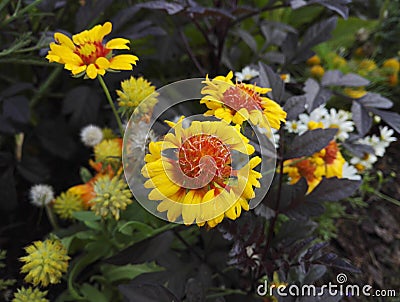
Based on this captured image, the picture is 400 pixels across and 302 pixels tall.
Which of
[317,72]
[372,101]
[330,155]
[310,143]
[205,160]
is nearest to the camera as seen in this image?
[205,160]

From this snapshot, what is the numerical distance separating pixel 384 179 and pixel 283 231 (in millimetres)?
496

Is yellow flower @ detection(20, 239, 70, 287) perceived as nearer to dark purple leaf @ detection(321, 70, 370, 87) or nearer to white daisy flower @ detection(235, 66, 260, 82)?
white daisy flower @ detection(235, 66, 260, 82)

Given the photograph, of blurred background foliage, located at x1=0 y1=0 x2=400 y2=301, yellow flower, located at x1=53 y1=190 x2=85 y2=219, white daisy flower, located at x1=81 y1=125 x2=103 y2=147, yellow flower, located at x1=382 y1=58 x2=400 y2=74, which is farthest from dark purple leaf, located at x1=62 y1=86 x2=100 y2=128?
yellow flower, located at x1=382 y1=58 x2=400 y2=74

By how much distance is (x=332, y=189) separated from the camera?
784 mm

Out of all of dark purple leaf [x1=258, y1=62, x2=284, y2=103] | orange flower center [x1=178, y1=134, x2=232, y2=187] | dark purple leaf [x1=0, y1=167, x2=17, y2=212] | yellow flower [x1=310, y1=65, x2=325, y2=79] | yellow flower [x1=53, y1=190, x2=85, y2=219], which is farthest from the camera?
yellow flower [x1=310, y1=65, x2=325, y2=79]

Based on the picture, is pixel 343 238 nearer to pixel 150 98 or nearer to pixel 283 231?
A: pixel 283 231

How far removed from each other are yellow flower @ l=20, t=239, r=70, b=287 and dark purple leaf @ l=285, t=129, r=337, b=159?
371 millimetres

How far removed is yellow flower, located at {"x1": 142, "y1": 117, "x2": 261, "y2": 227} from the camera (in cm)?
51

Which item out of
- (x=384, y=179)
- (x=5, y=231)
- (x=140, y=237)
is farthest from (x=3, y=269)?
(x=384, y=179)

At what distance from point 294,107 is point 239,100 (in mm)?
203

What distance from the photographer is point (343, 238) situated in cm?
111

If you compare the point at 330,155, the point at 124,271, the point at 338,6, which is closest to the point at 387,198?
the point at 330,155

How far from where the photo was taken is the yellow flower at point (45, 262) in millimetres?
646

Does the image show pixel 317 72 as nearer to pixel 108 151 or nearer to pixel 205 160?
pixel 108 151
